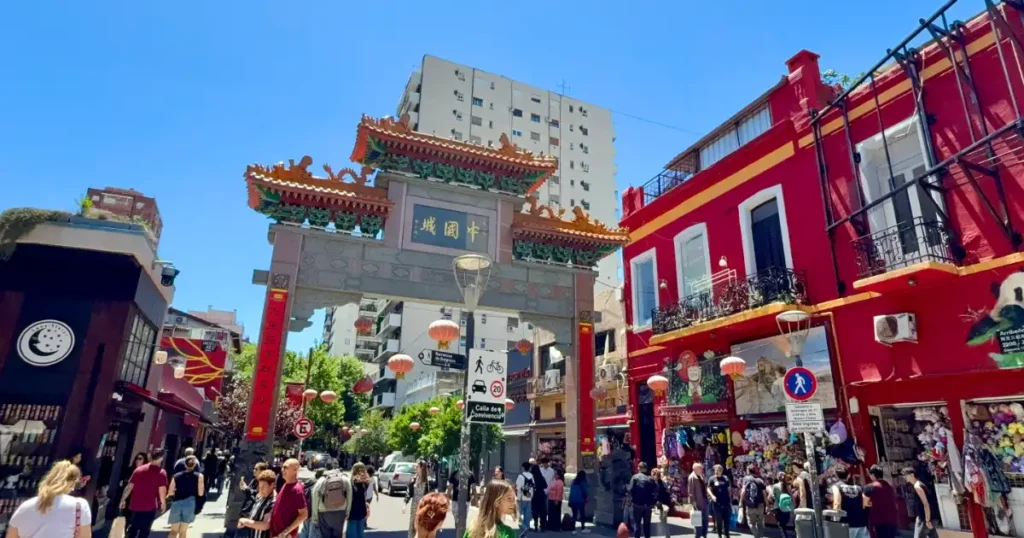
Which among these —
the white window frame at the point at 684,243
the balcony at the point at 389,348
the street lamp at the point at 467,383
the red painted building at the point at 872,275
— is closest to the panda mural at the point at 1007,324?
the red painted building at the point at 872,275

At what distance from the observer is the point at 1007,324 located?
9992 millimetres

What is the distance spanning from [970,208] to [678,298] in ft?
25.2

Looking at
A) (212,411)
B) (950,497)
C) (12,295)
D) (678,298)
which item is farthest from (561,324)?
(212,411)

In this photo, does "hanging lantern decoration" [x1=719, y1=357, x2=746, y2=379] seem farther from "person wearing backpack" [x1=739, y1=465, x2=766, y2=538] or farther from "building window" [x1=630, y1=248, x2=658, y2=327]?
"building window" [x1=630, y1=248, x2=658, y2=327]

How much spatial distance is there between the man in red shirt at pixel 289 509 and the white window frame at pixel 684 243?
13.0 m

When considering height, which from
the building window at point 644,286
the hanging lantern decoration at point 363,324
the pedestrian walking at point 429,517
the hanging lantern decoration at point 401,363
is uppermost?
the building window at point 644,286

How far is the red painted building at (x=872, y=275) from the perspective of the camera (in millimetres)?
10383

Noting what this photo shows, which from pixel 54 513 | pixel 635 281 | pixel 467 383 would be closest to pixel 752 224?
pixel 635 281

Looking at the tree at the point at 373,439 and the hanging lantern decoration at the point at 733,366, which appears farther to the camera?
the tree at the point at 373,439

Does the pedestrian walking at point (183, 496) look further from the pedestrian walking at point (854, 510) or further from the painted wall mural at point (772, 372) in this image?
the painted wall mural at point (772, 372)

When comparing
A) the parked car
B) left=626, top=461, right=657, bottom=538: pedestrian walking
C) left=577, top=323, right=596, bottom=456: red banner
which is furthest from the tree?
left=626, top=461, right=657, bottom=538: pedestrian walking

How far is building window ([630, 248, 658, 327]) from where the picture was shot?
18.5 meters

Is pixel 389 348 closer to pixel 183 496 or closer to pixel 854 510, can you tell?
pixel 183 496

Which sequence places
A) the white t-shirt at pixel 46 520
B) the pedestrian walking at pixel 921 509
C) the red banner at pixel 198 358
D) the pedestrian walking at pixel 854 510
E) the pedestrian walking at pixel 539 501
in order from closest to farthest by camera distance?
the white t-shirt at pixel 46 520 → the pedestrian walking at pixel 854 510 → the pedestrian walking at pixel 921 509 → the pedestrian walking at pixel 539 501 → the red banner at pixel 198 358
